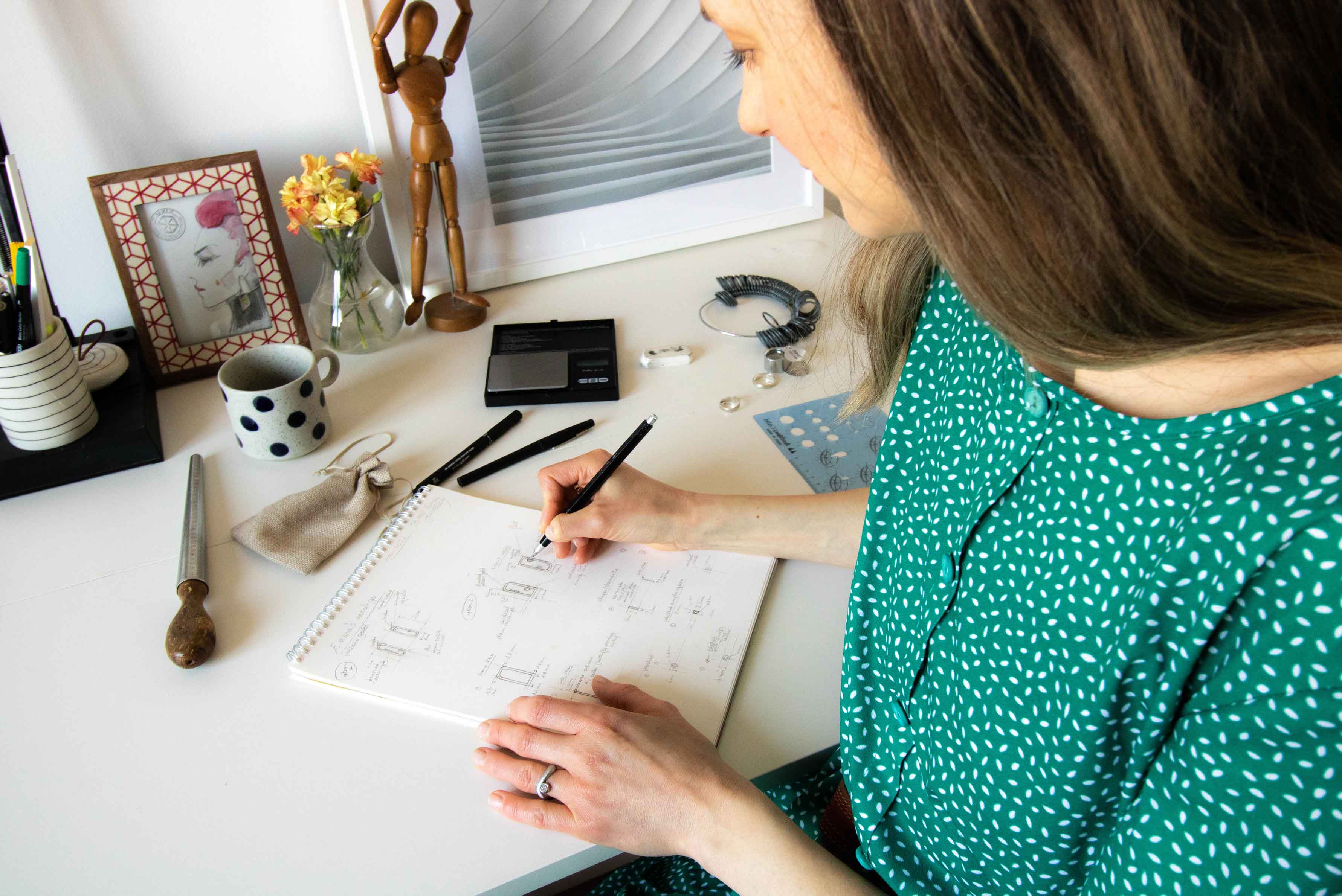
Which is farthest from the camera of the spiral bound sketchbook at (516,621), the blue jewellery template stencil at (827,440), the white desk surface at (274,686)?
the blue jewellery template stencil at (827,440)

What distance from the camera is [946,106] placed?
413mm

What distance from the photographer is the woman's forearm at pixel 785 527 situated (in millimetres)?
848

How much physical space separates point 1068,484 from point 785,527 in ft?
1.00

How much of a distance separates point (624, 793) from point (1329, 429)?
1.58 feet

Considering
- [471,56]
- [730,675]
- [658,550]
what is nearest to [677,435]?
[658,550]

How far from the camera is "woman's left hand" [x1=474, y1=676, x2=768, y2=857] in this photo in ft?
2.14

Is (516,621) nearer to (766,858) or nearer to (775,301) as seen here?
(766,858)

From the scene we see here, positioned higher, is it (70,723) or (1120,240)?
(1120,240)

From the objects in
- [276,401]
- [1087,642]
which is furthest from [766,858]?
[276,401]

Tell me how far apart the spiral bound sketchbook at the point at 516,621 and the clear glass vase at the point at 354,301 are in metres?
0.32

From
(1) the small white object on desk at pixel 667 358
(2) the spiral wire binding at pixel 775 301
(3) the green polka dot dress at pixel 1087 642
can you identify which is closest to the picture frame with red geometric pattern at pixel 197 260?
(1) the small white object on desk at pixel 667 358

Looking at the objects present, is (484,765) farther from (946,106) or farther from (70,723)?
(946,106)

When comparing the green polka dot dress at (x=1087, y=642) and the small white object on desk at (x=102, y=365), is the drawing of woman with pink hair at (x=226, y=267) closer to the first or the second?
the small white object on desk at (x=102, y=365)

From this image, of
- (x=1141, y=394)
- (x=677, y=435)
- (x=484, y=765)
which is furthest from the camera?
(x=677, y=435)
